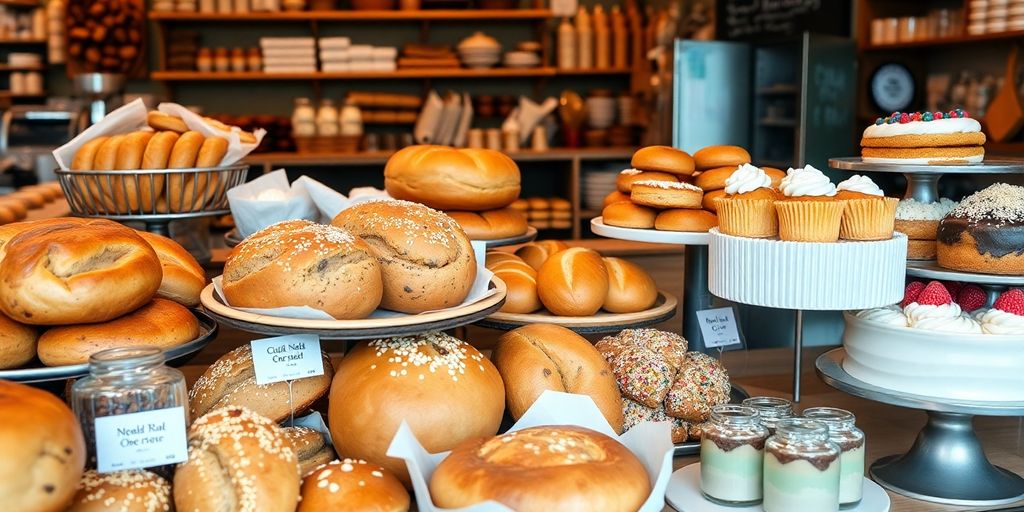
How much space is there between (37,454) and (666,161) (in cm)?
138

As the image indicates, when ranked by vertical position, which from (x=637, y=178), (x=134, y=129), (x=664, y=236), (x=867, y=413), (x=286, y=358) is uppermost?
(x=134, y=129)

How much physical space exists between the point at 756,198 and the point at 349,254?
712 millimetres

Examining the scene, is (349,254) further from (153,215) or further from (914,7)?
(914,7)

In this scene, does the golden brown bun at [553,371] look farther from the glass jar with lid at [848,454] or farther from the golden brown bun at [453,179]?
the golden brown bun at [453,179]

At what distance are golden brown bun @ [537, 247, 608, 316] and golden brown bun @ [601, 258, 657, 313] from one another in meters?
0.02

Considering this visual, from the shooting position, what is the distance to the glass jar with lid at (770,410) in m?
1.23

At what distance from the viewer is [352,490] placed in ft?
3.59

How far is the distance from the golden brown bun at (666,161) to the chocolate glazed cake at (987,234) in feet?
1.79

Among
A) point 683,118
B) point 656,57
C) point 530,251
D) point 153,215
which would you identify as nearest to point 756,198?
point 530,251

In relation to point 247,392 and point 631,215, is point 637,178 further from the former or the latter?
point 247,392

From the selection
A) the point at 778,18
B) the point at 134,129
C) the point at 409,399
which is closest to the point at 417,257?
the point at 409,399

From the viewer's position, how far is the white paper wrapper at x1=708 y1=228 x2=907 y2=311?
4.61ft

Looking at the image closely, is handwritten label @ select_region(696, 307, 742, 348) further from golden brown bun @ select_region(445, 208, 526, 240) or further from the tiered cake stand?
golden brown bun @ select_region(445, 208, 526, 240)

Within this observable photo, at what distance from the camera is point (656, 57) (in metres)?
5.43
